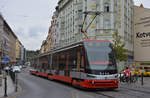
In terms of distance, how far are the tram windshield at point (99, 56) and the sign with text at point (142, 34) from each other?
33.0 m

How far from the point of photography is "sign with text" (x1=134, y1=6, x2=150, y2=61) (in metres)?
46.5

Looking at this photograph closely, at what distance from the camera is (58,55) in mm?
21812

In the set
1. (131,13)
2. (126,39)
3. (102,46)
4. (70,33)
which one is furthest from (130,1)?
(102,46)

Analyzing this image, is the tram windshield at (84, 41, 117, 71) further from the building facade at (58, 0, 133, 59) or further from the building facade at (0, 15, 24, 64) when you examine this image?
the building facade at (58, 0, 133, 59)

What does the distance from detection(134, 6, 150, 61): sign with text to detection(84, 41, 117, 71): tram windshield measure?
33.0m

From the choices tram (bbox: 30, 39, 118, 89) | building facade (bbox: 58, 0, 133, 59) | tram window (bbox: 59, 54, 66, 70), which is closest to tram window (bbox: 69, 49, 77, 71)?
tram (bbox: 30, 39, 118, 89)

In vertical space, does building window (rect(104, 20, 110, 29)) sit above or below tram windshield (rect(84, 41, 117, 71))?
above

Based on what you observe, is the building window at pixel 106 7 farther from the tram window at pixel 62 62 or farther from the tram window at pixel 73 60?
the tram window at pixel 73 60

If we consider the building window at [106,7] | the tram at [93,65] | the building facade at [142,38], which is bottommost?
the tram at [93,65]

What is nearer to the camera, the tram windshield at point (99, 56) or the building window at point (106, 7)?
the tram windshield at point (99, 56)

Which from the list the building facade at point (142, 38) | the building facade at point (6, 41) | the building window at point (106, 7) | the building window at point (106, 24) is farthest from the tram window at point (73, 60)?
the building facade at point (142, 38)

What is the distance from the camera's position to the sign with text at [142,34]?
4653 centimetres

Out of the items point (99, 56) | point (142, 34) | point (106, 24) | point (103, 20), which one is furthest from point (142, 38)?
point (99, 56)

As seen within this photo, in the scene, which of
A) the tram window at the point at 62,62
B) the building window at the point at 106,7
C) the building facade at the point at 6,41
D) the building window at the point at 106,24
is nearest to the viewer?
the tram window at the point at 62,62
